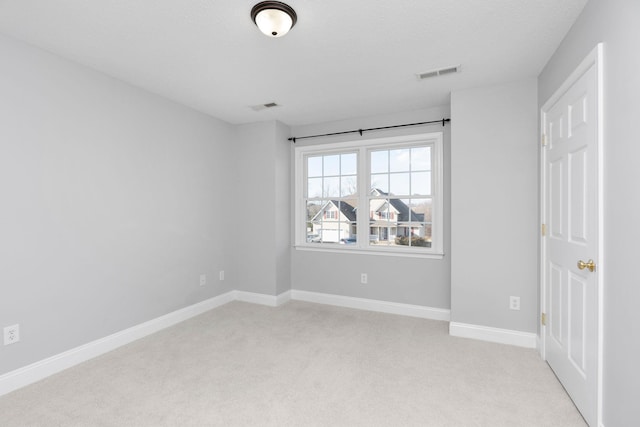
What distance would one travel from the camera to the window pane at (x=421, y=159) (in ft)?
12.7

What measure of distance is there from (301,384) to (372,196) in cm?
250

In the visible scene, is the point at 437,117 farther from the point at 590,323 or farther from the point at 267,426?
the point at 267,426

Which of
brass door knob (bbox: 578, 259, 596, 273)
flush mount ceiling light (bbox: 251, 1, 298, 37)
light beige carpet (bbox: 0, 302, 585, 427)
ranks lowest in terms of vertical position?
light beige carpet (bbox: 0, 302, 585, 427)

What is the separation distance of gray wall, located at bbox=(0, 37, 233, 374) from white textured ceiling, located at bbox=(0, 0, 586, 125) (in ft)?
1.01

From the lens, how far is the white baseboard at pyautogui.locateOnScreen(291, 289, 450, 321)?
3756mm

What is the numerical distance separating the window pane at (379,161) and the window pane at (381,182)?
0.22 feet

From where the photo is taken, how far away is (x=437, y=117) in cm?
374

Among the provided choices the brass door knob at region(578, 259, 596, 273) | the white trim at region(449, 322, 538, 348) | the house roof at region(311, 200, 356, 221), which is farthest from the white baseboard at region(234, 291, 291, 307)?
the brass door knob at region(578, 259, 596, 273)

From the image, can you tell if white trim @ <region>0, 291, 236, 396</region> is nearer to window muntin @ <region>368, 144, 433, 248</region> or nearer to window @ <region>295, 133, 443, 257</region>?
window @ <region>295, 133, 443, 257</region>

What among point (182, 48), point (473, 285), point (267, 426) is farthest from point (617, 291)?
point (182, 48)

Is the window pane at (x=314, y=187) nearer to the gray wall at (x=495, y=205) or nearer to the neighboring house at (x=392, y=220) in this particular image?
the neighboring house at (x=392, y=220)

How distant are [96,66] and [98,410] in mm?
2690

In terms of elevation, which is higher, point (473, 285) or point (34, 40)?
point (34, 40)

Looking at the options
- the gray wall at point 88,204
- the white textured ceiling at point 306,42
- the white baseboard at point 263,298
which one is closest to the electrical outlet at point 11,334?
the gray wall at point 88,204
